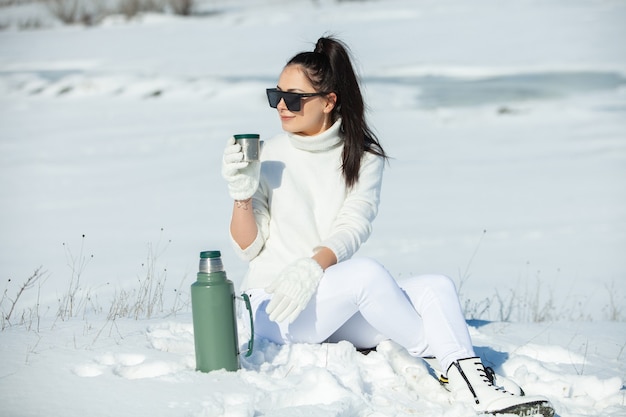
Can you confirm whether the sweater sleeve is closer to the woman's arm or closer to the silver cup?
the woman's arm

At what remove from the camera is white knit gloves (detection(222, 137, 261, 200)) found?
2.99 m

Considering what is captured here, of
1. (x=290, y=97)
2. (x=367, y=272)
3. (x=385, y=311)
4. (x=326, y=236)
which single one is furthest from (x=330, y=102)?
(x=385, y=311)

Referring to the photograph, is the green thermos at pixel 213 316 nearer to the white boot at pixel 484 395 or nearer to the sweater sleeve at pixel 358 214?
the sweater sleeve at pixel 358 214

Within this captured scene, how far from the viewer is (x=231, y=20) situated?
20.6 meters

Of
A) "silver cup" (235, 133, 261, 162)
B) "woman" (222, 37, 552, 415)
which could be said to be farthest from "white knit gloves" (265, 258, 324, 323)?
"silver cup" (235, 133, 261, 162)

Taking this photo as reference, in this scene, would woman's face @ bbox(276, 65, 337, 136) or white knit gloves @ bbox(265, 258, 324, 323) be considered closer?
white knit gloves @ bbox(265, 258, 324, 323)

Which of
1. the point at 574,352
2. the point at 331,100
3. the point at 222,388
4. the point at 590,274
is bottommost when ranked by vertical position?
the point at 590,274

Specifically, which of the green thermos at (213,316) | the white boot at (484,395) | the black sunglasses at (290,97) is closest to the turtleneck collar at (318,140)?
the black sunglasses at (290,97)

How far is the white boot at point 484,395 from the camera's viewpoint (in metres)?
2.72

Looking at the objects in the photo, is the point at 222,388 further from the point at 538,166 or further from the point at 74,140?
the point at 74,140

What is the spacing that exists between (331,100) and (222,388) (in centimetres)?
133

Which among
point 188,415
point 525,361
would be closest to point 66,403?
point 188,415

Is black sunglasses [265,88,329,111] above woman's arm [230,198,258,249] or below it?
above

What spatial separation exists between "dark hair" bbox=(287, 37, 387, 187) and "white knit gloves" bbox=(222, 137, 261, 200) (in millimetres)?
494
